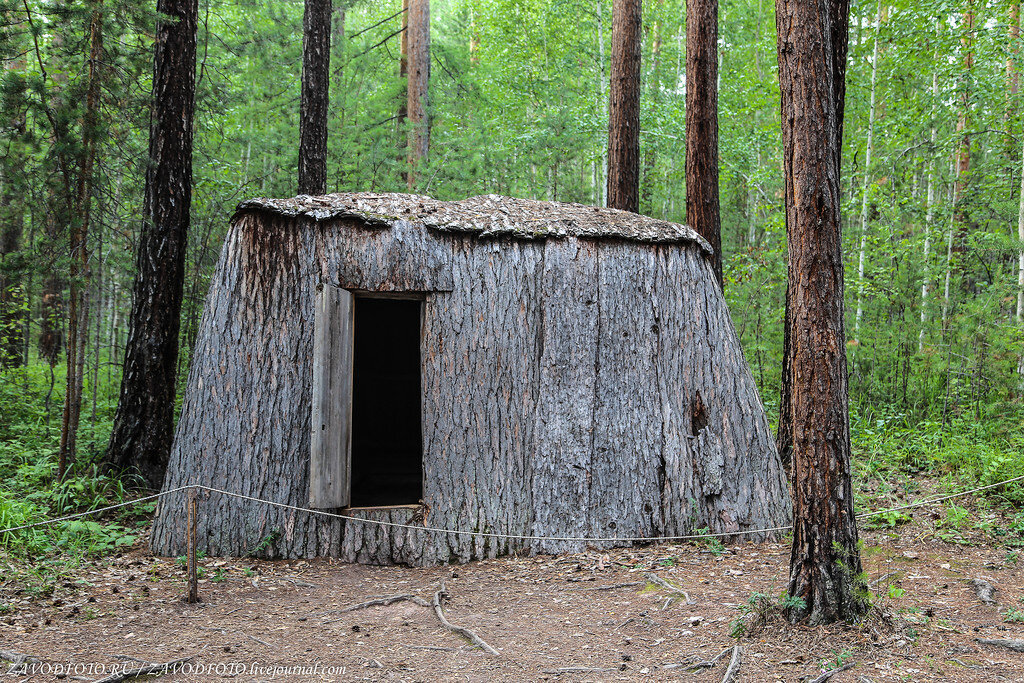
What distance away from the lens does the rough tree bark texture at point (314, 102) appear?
9.21m

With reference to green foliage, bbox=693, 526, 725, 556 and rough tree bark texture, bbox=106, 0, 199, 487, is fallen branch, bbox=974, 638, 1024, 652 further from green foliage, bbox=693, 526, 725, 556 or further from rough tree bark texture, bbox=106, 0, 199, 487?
rough tree bark texture, bbox=106, 0, 199, 487

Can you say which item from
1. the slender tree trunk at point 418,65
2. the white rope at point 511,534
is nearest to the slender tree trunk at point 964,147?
the white rope at point 511,534

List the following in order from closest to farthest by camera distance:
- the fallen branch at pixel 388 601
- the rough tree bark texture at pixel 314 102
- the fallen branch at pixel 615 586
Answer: the fallen branch at pixel 388 601
the fallen branch at pixel 615 586
the rough tree bark texture at pixel 314 102

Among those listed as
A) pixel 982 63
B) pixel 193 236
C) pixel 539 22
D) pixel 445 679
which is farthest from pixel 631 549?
pixel 539 22

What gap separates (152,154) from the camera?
6996mm

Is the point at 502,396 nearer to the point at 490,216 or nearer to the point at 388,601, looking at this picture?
the point at 490,216

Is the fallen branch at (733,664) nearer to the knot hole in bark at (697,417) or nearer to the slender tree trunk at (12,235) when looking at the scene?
the knot hole in bark at (697,417)

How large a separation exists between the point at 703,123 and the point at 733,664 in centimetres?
616

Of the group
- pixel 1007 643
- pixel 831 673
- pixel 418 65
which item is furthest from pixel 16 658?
pixel 418 65

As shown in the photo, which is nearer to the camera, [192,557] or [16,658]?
[16,658]

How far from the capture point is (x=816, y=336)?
3.77 metres

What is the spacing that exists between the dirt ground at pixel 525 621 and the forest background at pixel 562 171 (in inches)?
45.4

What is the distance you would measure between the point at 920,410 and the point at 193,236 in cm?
1021

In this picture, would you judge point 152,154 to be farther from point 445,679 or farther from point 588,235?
point 445,679
